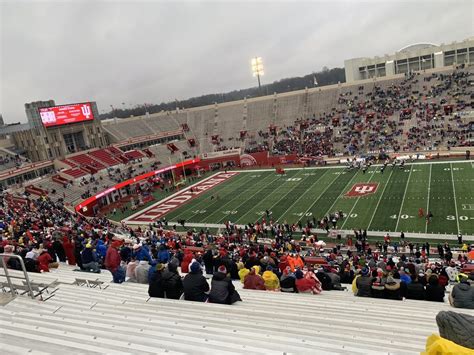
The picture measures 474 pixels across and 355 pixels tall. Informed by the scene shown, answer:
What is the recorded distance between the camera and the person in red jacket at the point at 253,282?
367 inches

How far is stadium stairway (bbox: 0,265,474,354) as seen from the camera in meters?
5.50

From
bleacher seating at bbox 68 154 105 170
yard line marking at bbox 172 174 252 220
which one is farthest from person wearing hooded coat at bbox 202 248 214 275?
bleacher seating at bbox 68 154 105 170

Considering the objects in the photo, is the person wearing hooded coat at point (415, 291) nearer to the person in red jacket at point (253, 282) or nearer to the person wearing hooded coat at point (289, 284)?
the person wearing hooded coat at point (289, 284)

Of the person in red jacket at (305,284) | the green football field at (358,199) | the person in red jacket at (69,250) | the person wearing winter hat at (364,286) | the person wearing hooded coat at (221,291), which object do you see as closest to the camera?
the person wearing hooded coat at (221,291)

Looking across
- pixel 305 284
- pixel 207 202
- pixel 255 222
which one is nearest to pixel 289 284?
pixel 305 284

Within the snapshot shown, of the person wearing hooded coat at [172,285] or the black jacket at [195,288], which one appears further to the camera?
the person wearing hooded coat at [172,285]

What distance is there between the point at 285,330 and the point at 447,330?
293 centimetres

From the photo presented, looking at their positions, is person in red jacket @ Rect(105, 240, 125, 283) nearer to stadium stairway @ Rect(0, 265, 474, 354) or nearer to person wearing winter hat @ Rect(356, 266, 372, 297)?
stadium stairway @ Rect(0, 265, 474, 354)

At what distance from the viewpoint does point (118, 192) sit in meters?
46.5

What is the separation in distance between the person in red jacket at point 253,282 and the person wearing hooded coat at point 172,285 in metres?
2.15

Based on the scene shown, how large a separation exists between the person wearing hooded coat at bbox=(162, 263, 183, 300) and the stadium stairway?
0.18 m

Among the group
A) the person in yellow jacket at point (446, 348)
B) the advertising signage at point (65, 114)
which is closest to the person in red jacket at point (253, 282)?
the person in yellow jacket at point (446, 348)

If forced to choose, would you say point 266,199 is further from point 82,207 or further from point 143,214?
point 82,207

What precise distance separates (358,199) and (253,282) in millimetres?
24476
